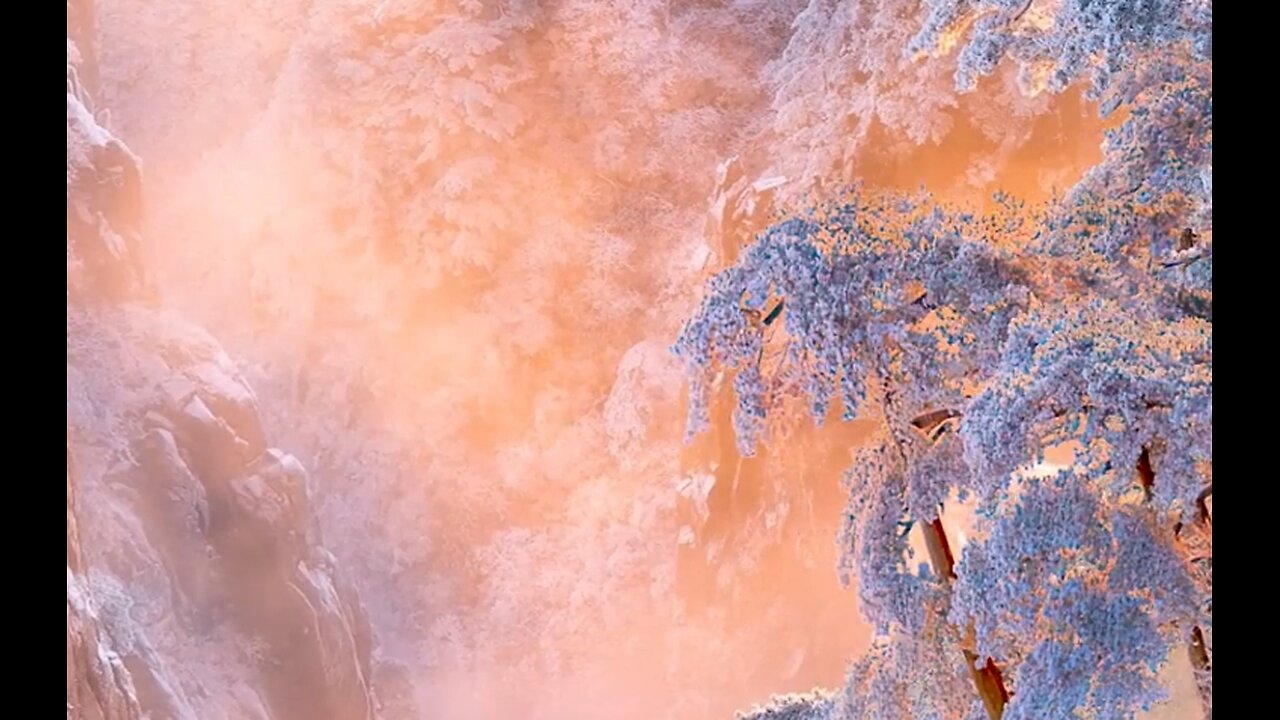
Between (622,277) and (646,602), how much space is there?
1.49m

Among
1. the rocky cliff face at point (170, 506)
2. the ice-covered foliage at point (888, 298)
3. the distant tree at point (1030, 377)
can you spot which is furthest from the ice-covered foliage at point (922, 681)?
the rocky cliff face at point (170, 506)

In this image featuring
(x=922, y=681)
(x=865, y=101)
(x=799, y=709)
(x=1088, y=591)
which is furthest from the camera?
(x=865, y=101)

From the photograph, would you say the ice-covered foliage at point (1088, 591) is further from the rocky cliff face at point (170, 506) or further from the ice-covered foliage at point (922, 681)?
the rocky cliff face at point (170, 506)

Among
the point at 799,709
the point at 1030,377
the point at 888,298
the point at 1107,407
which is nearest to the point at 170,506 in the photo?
the point at 799,709

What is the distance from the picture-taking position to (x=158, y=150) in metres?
→ 5.71

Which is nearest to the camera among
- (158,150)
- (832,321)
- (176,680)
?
(832,321)

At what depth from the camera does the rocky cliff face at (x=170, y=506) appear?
5.28 metres

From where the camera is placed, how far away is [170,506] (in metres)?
5.41

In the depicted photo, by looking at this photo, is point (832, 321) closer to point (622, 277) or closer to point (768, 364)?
point (768, 364)

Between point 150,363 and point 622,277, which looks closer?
point 150,363

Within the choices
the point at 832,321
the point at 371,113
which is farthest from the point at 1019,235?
the point at 371,113

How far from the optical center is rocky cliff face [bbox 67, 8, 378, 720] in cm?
528

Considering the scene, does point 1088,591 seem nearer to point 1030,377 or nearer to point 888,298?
point 1030,377

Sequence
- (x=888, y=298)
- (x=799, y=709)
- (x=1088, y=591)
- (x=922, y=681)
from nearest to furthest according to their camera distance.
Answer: (x=1088, y=591) < (x=888, y=298) < (x=922, y=681) < (x=799, y=709)
